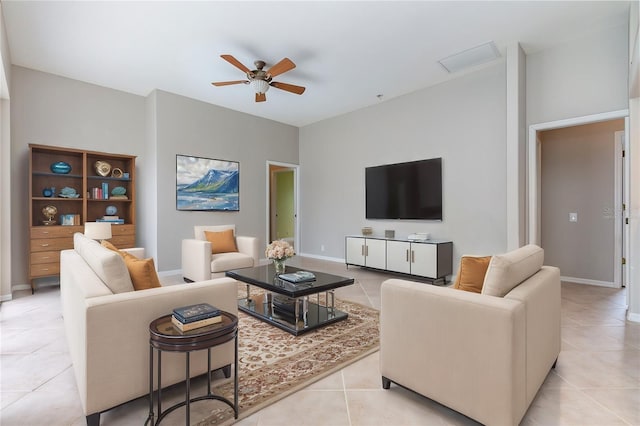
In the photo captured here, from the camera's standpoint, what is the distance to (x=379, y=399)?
Answer: 1.82 m

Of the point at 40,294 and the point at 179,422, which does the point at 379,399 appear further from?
the point at 40,294

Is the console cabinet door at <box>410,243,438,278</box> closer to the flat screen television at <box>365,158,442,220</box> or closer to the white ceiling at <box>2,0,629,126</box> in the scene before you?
the flat screen television at <box>365,158,442,220</box>

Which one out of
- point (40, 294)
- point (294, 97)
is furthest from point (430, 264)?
point (40, 294)

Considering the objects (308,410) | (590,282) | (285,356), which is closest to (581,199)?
(590,282)

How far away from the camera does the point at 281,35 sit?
3568 mm

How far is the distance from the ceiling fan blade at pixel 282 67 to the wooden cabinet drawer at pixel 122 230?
10.3ft

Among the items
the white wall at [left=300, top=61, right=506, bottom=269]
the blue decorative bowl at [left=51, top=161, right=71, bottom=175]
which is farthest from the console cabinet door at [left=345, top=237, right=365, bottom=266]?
the blue decorative bowl at [left=51, top=161, right=71, bottom=175]

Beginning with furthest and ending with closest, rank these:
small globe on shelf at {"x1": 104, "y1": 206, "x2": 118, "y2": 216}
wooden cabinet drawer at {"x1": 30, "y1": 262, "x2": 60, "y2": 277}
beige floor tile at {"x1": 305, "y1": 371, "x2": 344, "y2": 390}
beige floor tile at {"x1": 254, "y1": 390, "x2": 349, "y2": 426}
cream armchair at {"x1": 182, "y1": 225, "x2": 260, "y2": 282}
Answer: small globe on shelf at {"x1": 104, "y1": 206, "x2": 118, "y2": 216}
cream armchair at {"x1": 182, "y1": 225, "x2": 260, "y2": 282}
wooden cabinet drawer at {"x1": 30, "y1": 262, "x2": 60, "y2": 277}
beige floor tile at {"x1": 305, "y1": 371, "x2": 344, "y2": 390}
beige floor tile at {"x1": 254, "y1": 390, "x2": 349, "y2": 426}

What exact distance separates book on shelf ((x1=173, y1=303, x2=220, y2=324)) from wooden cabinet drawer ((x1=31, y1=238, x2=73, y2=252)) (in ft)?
12.5

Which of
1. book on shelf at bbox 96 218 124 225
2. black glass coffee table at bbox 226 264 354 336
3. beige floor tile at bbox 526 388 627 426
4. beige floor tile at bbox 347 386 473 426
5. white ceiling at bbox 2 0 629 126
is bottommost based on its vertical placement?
beige floor tile at bbox 526 388 627 426

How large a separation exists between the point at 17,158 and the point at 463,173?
20.2 ft

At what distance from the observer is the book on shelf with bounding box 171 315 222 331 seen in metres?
1.48

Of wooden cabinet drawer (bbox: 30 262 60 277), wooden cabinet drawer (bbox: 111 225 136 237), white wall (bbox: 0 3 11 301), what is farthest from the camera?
wooden cabinet drawer (bbox: 111 225 136 237)

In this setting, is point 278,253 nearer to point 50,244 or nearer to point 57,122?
point 50,244
